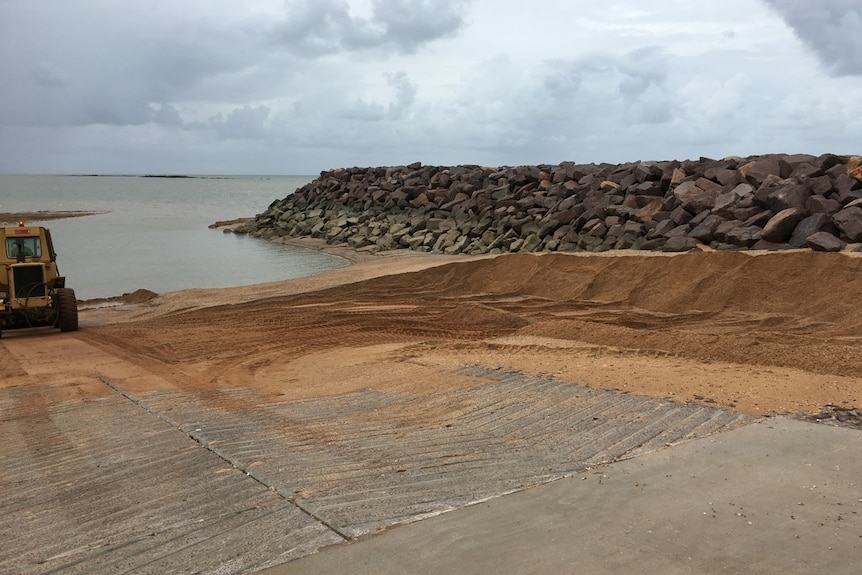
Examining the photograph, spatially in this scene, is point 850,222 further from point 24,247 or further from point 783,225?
point 24,247

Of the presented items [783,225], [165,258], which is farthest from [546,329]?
[165,258]

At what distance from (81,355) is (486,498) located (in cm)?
886

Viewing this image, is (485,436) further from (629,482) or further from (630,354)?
(630,354)

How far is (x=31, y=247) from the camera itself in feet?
47.9

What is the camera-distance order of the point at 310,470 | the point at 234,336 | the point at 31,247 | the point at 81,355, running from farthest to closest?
the point at 31,247 → the point at 234,336 → the point at 81,355 → the point at 310,470

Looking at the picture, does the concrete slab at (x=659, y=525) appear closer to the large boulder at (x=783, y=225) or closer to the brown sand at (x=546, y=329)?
the brown sand at (x=546, y=329)

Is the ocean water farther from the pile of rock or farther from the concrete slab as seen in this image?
the concrete slab

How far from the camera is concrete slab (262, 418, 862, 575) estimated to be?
4207mm

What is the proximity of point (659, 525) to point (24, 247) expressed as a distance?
13.7 m

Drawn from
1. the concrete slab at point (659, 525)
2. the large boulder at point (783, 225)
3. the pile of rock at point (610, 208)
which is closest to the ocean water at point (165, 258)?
the pile of rock at point (610, 208)

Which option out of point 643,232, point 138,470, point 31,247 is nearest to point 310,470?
point 138,470

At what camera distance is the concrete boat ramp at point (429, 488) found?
4348mm

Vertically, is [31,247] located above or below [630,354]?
above

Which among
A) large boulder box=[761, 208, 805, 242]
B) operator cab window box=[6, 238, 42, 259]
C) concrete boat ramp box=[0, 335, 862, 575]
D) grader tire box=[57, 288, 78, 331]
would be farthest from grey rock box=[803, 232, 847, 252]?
operator cab window box=[6, 238, 42, 259]
